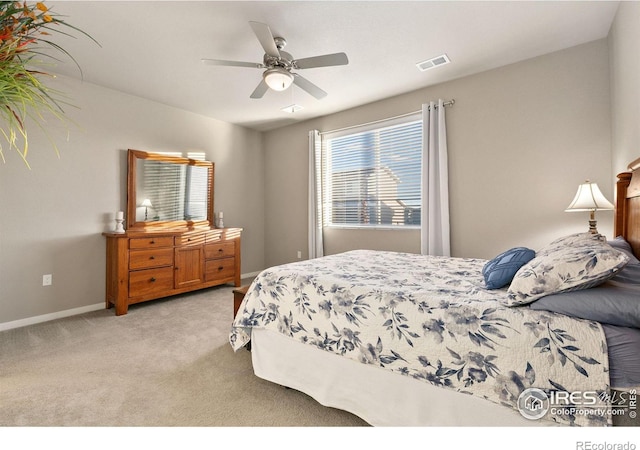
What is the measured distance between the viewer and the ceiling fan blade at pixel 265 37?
2043 mm

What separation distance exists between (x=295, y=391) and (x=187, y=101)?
12.4 feet

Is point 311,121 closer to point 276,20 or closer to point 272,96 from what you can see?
point 272,96

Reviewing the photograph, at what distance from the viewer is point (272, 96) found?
3906 mm

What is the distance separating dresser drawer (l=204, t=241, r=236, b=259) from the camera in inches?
167

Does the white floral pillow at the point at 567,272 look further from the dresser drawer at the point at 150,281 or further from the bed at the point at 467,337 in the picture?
the dresser drawer at the point at 150,281

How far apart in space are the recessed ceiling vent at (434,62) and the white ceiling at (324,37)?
0.06 metres

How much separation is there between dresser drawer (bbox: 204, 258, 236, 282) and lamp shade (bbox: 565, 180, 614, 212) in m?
3.99

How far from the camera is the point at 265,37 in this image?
2.18m

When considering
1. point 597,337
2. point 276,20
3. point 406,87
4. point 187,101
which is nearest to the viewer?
point 597,337

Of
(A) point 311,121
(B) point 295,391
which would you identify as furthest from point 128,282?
(A) point 311,121

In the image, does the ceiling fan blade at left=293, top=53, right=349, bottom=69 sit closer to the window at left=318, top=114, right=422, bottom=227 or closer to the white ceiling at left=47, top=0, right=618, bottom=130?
the white ceiling at left=47, top=0, right=618, bottom=130

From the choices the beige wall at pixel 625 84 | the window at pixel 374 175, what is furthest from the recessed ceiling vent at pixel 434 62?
the beige wall at pixel 625 84

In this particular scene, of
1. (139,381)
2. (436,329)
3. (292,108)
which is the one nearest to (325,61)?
(292,108)
